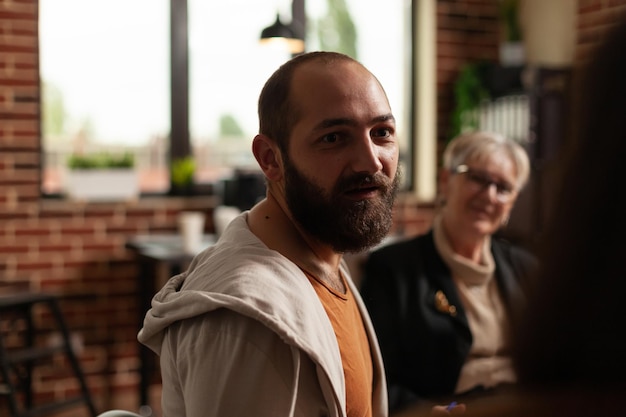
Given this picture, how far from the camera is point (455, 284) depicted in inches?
85.7

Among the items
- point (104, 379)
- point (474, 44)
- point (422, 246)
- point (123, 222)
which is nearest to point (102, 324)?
point (104, 379)

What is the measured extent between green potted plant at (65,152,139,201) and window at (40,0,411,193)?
13 cm

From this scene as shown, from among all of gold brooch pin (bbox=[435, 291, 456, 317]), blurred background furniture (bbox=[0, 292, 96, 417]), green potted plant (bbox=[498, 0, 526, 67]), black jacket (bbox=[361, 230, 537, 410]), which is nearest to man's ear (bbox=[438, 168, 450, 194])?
black jacket (bbox=[361, 230, 537, 410])

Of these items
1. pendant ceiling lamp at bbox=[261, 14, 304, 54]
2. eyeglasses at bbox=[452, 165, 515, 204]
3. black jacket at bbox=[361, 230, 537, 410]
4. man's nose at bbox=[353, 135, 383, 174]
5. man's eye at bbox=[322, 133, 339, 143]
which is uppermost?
pendant ceiling lamp at bbox=[261, 14, 304, 54]

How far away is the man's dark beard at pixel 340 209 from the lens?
124 centimetres

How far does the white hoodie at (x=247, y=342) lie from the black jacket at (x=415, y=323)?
90cm

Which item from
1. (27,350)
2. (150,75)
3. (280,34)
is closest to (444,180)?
(280,34)

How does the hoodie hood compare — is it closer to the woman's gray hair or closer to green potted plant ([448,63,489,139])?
the woman's gray hair

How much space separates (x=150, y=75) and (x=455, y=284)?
2809 mm

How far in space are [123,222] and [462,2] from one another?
2.59 meters

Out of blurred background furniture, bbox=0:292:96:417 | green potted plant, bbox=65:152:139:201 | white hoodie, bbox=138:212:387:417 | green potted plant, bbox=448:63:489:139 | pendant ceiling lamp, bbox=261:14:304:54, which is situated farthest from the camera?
green potted plant, bbox=448:63:489:139

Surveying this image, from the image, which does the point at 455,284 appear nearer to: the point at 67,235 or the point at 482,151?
the point at 482,151

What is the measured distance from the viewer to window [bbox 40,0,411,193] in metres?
4.22

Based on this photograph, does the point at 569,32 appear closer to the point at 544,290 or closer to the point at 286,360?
the point at 286,360
